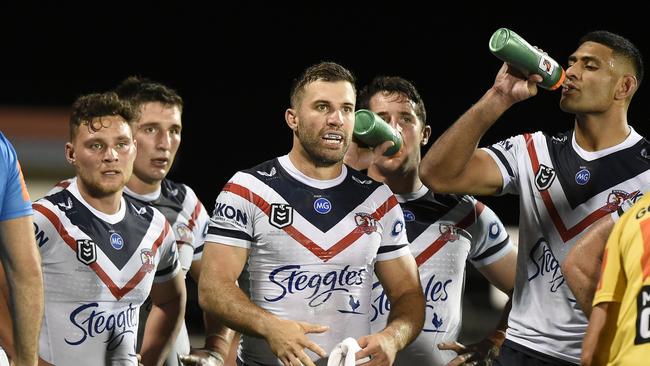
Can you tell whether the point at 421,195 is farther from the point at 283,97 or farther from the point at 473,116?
the point at 283,97

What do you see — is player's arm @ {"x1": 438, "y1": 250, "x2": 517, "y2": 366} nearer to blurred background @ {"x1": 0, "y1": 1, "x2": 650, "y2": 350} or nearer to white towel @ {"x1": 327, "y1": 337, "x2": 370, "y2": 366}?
white towel @ {"x1": 327, "y1": 337, "x2": 370, "y2": 366}

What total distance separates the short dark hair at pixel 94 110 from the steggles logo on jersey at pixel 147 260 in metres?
0.51

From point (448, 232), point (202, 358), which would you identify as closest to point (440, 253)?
point (448, 232)

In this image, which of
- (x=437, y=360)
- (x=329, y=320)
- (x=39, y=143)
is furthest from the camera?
(x=39, y=143)

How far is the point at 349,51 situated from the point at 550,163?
4.57 metres

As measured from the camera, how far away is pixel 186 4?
28.1ft

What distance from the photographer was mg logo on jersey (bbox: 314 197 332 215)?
145 inches

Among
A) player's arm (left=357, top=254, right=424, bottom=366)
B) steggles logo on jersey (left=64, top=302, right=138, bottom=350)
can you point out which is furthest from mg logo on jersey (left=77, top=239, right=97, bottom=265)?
player's arm (left=357, top=254, right=424, bottom=366)

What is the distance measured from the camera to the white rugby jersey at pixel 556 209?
3.81m

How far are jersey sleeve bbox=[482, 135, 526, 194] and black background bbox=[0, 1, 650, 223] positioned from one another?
12.6ft

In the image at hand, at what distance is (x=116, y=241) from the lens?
3938 millimetres

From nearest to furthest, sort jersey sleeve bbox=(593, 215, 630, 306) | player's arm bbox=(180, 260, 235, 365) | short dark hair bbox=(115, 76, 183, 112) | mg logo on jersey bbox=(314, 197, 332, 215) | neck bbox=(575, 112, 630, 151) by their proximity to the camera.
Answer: jersey sleeve bbox=(593, 215, 630, 306)
mg logo on jersey bbox=(314, 197, 332, 215)
neck bbox=(575, 112, 630, 151)
player's arm bbox=(180, 260, 235, 365)
short dark hair bbox=(115, 76, 183, 112)

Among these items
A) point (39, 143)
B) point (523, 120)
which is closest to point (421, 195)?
point (523, 120)

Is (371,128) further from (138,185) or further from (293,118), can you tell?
(138,185)
